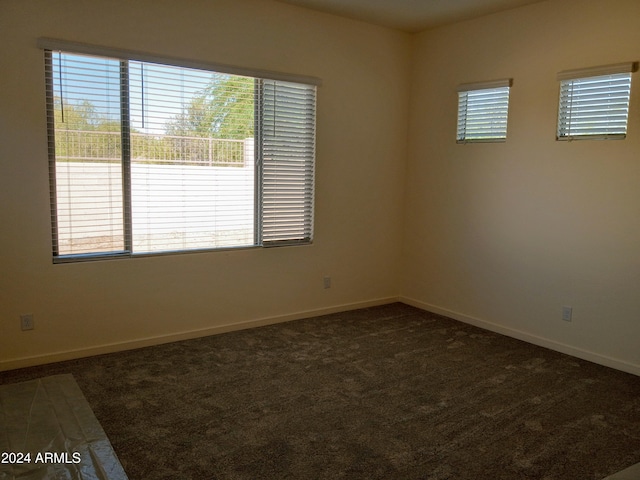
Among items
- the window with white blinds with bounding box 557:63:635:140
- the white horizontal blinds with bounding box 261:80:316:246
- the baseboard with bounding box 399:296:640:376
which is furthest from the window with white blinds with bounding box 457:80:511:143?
the baseboard with bounding box 399:296:640:376

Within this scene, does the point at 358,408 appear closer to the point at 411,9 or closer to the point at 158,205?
the point at 158,205

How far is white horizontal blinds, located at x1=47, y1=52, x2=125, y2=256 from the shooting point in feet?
11.8

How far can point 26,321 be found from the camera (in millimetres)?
3617

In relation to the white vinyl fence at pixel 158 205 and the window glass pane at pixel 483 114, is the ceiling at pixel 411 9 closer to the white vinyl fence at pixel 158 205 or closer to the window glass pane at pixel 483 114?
the window glass pane at pixel 483 114

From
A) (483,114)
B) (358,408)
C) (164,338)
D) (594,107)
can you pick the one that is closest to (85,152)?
(164,338)

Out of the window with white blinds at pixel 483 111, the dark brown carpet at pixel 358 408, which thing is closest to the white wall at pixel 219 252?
the dark brown carpet at pixel 358 408

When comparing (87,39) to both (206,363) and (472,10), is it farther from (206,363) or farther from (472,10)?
(472,10)

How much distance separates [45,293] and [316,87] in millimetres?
2833

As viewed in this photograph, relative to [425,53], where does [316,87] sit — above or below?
below

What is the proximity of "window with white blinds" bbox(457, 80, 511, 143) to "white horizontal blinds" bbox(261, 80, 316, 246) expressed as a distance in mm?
1416

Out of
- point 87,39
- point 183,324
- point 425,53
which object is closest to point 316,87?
point 425,53

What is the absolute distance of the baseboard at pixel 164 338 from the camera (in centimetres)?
364

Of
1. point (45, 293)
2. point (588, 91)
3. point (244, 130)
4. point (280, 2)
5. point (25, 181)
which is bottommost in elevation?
point (45, 293)

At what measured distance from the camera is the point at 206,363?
380 cm
